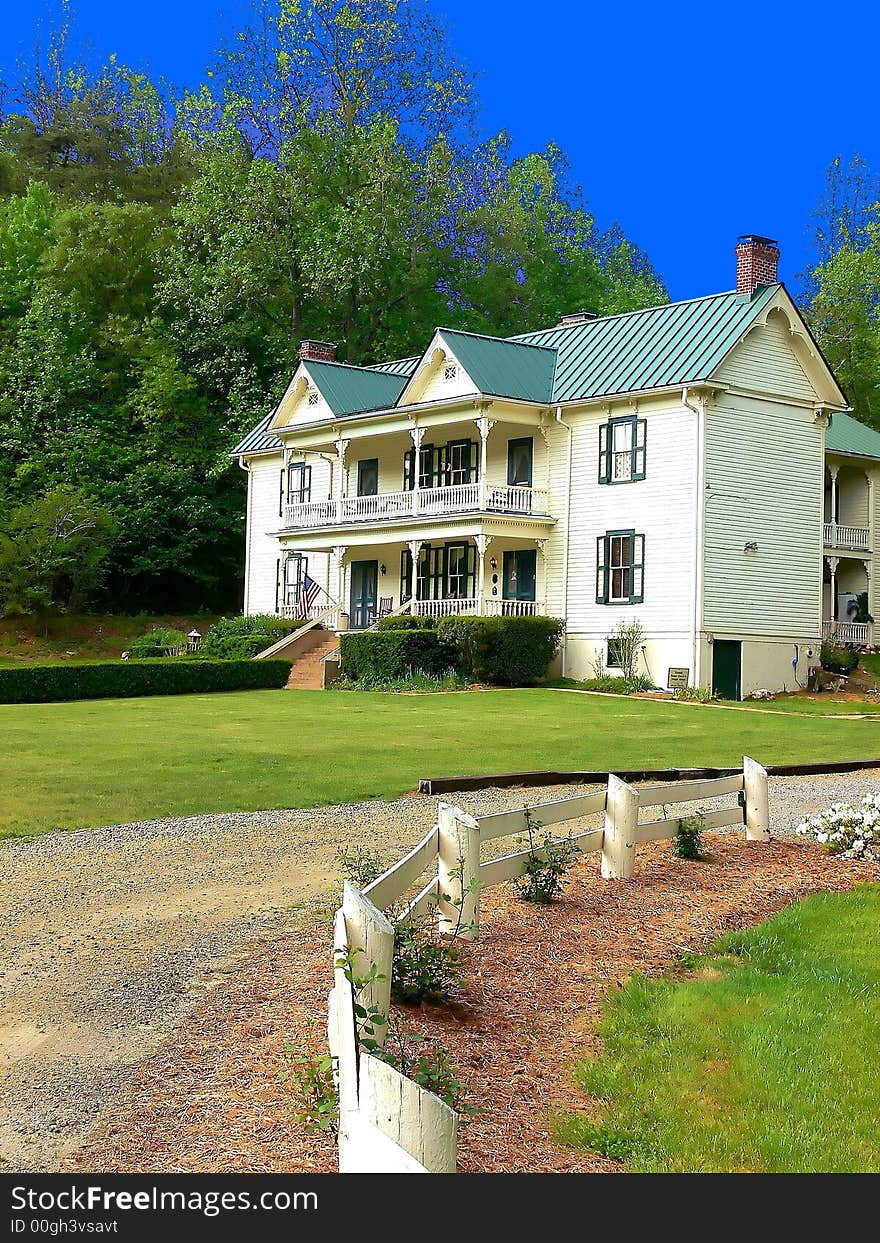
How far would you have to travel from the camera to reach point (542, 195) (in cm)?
6247

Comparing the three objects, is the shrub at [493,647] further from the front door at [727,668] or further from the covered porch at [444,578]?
the front door at [727,668]

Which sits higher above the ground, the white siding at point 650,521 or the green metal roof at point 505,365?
Result: the green metal roof at point 505,365

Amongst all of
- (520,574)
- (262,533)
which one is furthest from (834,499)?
(262,533)

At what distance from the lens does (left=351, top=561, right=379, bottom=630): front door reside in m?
40.8

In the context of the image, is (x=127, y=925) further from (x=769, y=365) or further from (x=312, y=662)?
(x=769, y=365)

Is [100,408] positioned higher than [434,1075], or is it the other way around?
[100,408]

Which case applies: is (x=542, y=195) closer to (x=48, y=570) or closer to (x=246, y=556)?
(x=246, y=556)

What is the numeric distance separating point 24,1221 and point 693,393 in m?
29.8

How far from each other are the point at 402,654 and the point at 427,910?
23472 mm

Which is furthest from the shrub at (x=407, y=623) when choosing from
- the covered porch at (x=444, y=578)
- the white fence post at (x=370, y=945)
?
the white fence post at (x=370, y=945)

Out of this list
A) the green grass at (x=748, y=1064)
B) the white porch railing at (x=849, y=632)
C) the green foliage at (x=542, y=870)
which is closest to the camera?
the green grass at (x=748, y=1064)

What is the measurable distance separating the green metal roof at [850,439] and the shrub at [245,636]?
50.8 feet

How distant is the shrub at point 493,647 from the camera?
32312 millimetres

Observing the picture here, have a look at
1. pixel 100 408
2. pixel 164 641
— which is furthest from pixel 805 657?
pixel 100 408
